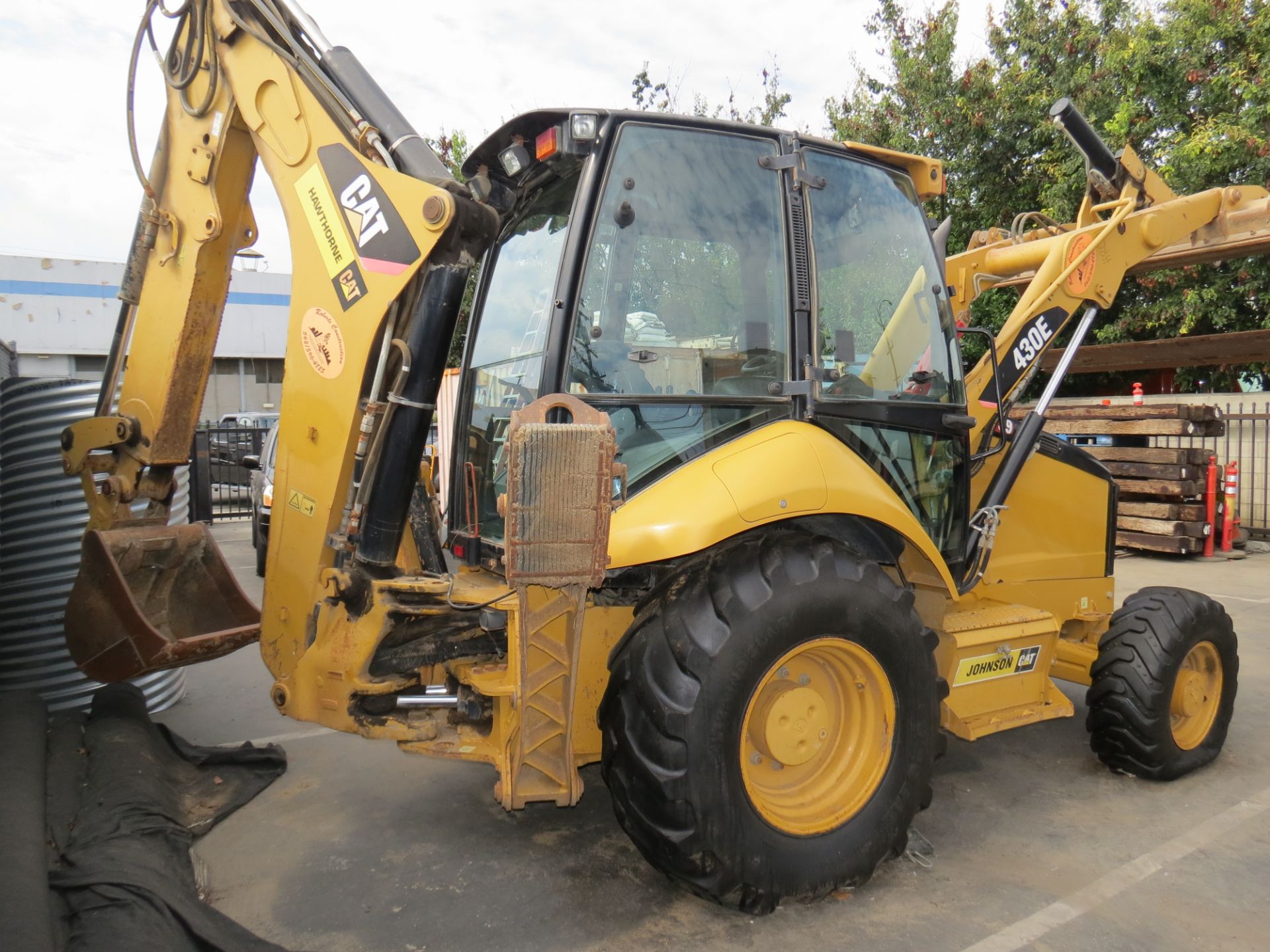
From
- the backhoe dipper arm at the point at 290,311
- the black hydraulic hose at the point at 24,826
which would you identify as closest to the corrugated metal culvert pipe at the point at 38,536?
the black hydraulic hose at the point at 24,826

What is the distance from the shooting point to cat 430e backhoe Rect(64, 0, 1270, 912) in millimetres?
2564

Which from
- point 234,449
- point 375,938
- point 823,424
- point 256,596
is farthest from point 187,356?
point 234,449

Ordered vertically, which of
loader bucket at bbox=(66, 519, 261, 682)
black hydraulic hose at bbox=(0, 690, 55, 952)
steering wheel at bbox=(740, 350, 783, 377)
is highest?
steering wheel at bbox=(740, 350, 783, 377)

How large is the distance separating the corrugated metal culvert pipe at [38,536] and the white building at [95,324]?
2454 cm

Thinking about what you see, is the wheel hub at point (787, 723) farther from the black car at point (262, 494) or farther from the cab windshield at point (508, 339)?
the black car at point (262, 494)

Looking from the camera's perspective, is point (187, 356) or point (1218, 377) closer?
point (187, 356)

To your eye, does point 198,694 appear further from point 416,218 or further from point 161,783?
point 416,218

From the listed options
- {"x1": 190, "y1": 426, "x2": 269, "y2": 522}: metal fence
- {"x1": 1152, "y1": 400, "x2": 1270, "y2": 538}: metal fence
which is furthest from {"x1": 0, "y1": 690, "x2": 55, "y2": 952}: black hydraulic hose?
{"x1": 1152, "y1": 400, "x2": 1270, "y2": 538}: metal fence

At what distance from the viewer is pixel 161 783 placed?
3.40m

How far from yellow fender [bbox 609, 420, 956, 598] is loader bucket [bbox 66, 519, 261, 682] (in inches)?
65.1

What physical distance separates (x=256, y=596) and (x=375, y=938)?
5927 millimetres

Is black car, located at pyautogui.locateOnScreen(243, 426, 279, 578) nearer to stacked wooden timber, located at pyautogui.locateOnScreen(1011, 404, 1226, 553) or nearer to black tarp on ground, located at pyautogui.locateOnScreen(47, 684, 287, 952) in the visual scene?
black tarp on ground, located at pyautogui.locateOnScreen(47, 684, 287, 952)

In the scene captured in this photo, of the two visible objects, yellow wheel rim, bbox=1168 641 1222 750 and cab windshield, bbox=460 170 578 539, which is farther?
yellow wheel rim, bbox=1168 641 1222 750

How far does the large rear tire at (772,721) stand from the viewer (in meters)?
2.51
